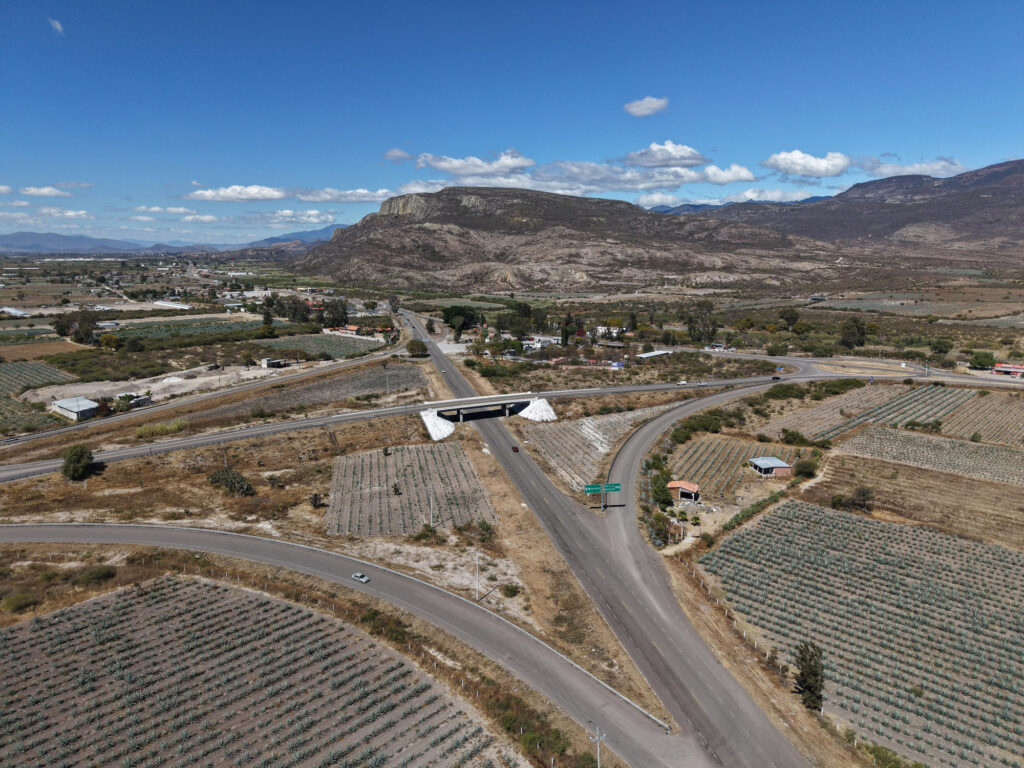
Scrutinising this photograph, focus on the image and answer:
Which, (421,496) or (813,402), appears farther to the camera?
(813,402)

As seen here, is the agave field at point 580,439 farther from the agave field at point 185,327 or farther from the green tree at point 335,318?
the agave field at point 185,327

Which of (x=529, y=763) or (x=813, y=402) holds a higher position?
(x=813, y=402)

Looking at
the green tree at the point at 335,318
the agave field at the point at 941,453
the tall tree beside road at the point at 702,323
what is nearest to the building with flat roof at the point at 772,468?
the agave field at the point at 941,453

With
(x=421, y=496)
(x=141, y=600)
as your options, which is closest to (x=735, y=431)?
(x=421, y=496)

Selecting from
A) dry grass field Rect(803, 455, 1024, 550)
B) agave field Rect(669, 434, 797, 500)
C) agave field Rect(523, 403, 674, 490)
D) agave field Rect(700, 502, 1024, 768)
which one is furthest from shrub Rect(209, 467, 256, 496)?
dry grass field Rect(803, 455, 1024, 550)

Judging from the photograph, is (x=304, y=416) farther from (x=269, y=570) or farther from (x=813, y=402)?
(x=813, y=402)

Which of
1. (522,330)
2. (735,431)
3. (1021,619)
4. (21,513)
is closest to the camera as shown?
(1021,619)
